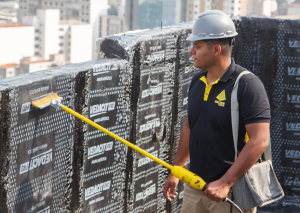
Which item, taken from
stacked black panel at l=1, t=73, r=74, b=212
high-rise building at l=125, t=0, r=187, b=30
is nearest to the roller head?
stacked black panel at l=1, t=73, r=74, b=212

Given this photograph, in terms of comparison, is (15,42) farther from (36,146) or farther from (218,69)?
(218,69)

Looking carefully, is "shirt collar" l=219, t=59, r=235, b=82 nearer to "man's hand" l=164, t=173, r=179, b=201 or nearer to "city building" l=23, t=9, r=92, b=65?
"man's hand" l=164, t=173, r=179, b=201

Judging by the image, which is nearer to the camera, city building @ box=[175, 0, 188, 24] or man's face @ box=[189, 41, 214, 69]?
man's face @ box=[189, 41, 214, 69]

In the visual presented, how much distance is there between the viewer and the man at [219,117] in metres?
2.37

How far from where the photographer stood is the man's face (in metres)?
2.57

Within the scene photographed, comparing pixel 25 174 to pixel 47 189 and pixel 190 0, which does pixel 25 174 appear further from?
pixel 190 0

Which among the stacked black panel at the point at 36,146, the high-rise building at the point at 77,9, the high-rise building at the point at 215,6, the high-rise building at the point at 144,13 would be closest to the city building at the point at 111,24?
the high-rise building at the point at 77,9

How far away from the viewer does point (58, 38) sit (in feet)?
249

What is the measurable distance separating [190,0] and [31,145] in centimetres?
8069

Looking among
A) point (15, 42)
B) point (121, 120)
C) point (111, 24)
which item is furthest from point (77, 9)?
point (121, 120)

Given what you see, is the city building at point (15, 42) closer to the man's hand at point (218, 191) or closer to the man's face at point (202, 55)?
the man's face at point (202, 55)

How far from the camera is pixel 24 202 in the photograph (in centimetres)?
240

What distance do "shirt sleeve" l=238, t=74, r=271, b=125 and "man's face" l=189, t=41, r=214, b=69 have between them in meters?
0.28

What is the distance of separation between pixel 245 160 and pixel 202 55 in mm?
705
